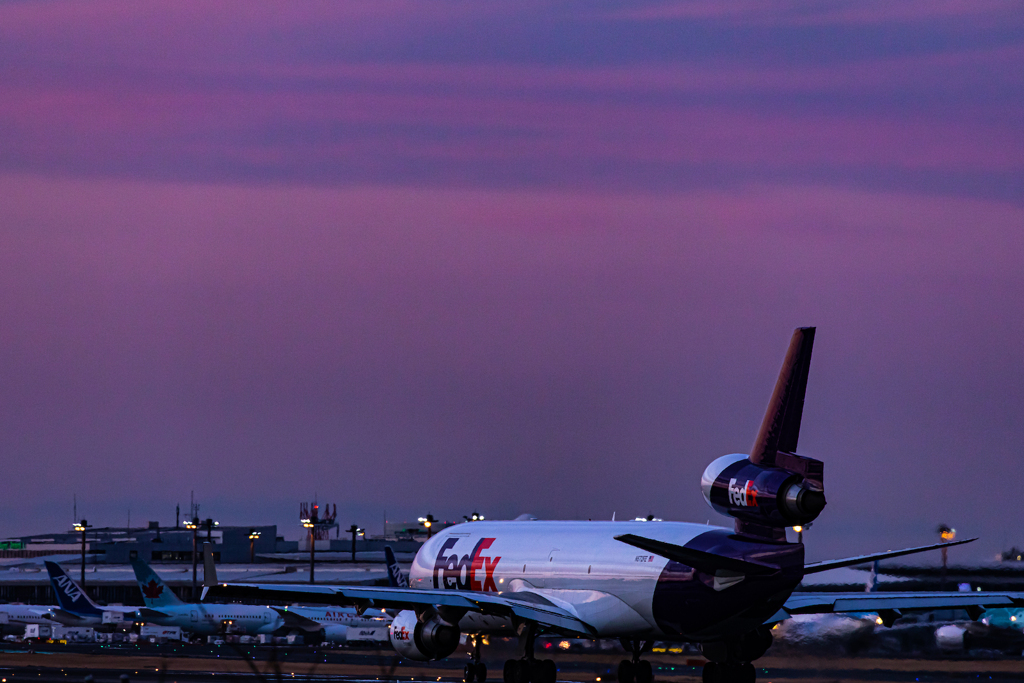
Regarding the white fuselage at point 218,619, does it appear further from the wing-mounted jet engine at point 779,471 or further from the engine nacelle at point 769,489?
the wing-mounted jet engine at point 779,471

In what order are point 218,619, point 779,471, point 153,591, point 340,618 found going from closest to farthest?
1. point 779,471
2. point 153,591
3. point 218,619
4. point 340,618

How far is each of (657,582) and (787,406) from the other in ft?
25.1

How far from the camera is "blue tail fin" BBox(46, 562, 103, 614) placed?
86938mm

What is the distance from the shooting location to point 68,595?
87375 millimetres

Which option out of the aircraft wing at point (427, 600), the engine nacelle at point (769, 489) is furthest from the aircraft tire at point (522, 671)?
the engine nacelle at point (769, 489)

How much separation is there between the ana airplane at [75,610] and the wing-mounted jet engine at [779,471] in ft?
205

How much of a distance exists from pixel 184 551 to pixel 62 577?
99.9m

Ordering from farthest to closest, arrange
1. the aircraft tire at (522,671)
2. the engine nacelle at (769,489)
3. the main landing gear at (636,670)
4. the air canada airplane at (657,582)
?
the main landing gear at (636,670), the aircraft tire at (522,671), the air canada airplane at (657,582), the engine nacelle at (769,489)

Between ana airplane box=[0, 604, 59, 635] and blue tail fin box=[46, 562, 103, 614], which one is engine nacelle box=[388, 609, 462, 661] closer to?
blue tail fin box=[46, 562, 103, 614]

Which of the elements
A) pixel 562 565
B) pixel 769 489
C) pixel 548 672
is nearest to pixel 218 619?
Answer: pixel 562 565

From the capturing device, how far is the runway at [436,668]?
153 ft

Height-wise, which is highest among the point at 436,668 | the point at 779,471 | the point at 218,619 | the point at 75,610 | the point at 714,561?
the point at 779,471

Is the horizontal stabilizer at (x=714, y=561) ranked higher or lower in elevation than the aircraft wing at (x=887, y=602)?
higher

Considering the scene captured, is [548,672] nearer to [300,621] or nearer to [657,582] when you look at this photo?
[657,582]
